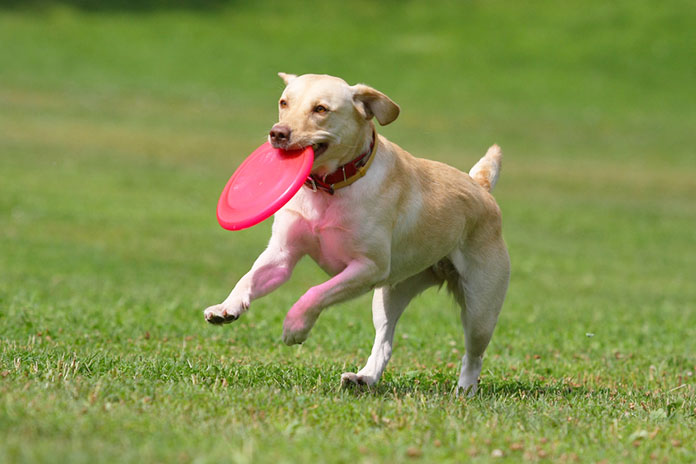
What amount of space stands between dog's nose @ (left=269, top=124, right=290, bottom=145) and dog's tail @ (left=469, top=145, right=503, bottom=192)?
92.6 inches

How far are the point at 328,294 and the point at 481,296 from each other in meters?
1.63

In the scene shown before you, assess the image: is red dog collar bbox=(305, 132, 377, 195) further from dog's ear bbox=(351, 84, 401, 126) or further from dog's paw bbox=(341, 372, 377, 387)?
dog's paw bbox=(341, 372, 377, 387)

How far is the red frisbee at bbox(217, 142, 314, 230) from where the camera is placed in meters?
6.04

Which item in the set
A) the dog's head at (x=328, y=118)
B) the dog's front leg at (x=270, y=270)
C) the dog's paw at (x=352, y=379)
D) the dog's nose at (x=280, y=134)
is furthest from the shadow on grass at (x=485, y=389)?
the dog's nose at (x=280, y=134)

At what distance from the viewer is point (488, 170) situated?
8117 mm

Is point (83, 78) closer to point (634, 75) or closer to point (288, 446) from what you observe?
point (634, 75)

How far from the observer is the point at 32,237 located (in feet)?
51.6

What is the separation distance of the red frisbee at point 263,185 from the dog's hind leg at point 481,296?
68.2 inches

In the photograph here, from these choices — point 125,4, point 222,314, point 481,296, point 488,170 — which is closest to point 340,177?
point 222,314

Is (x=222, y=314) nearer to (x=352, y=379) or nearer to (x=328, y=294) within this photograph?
(x=328, y=294)

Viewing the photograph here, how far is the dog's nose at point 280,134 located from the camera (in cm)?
605

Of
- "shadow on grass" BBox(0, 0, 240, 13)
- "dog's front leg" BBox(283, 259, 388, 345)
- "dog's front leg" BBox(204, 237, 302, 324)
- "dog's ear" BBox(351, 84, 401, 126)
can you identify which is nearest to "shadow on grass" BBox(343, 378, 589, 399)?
"dog's front leg" BBox(283, 259, 388, 345)

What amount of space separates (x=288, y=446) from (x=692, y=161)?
1093 inches

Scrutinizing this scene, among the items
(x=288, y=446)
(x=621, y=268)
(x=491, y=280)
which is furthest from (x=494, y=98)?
(x=288, y=446)
